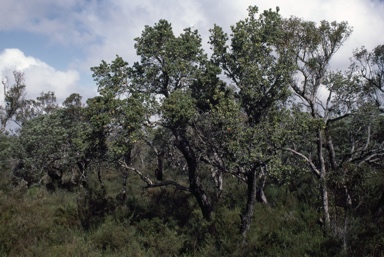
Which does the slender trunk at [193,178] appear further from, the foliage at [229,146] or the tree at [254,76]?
the tree at [254,76]

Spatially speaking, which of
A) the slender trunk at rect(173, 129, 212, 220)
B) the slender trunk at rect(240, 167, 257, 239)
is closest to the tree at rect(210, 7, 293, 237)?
the slender trunk at rect(240, 167, 257, 239)

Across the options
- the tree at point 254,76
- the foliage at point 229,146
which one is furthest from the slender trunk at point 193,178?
the tree at point 254,76

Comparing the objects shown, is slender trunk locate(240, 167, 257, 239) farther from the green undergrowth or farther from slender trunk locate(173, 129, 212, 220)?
slender trunk locate(173, 129, 212, 220)

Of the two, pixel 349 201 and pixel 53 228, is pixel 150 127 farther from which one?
pixel 349 201

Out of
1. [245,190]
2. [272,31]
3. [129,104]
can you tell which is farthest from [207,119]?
[245,190]

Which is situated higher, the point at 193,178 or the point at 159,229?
the point at 193,178

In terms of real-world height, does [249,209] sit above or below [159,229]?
above

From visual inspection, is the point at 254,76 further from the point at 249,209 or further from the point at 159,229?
the point at 159,229

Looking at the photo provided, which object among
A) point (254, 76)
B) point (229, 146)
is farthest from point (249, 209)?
point (254, 76)

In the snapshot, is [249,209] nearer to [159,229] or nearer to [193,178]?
[193,178]

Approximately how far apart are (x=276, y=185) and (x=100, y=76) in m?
12.2

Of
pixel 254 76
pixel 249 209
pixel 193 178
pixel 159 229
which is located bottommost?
pixel 159 229

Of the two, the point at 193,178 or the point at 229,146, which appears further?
the point at 193,178

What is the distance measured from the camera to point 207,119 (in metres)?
13.7
